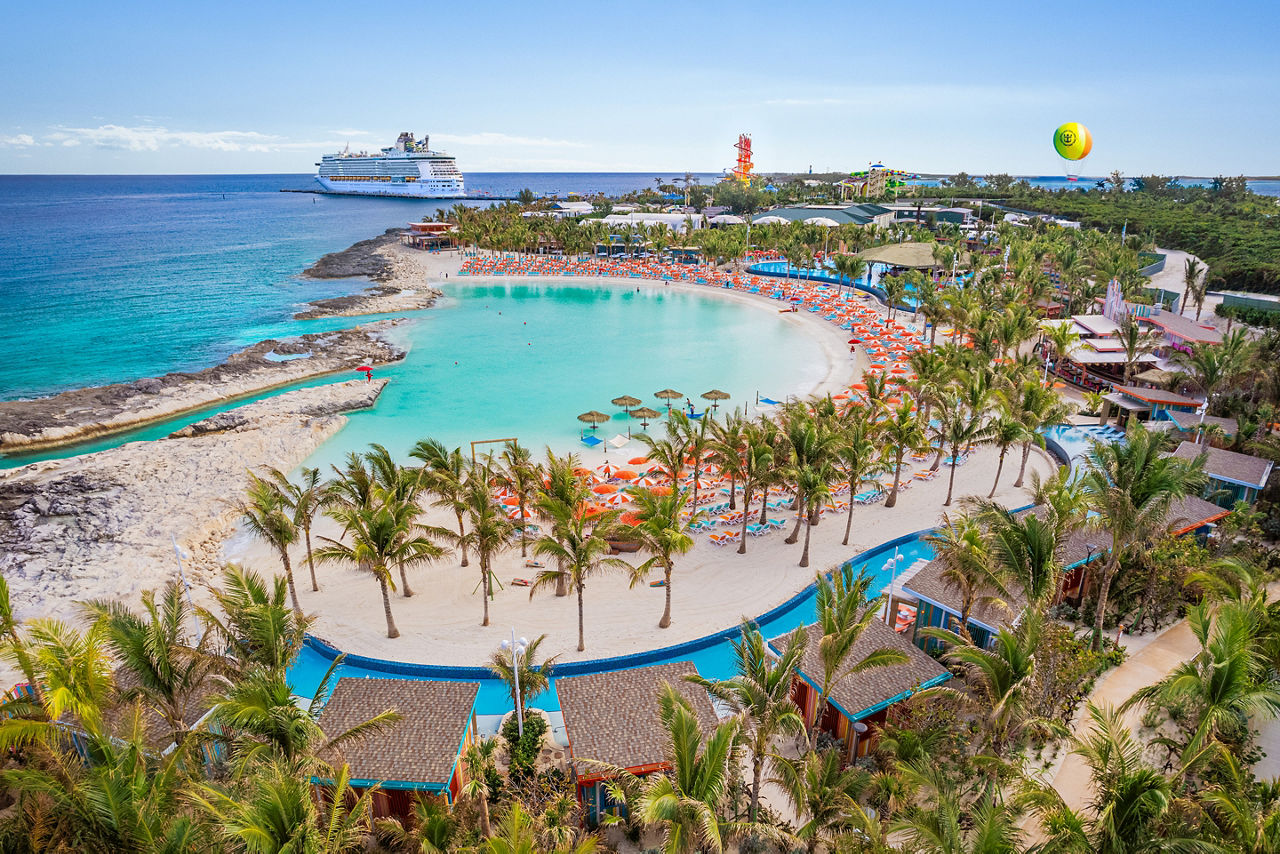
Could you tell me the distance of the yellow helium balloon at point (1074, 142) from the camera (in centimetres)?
5319

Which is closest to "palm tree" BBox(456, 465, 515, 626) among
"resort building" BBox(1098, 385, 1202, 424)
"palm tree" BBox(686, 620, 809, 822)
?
"palm tree" BBox(686, 620, 809, 822)

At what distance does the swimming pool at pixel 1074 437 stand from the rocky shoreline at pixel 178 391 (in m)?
41.0


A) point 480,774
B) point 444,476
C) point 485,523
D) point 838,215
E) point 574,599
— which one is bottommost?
point 574,599

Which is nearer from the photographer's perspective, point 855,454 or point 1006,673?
point 1006,673

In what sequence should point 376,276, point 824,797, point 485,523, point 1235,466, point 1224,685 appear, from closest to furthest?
point 1224,685, point 824,797, point 485,523, point 1235,466, point 376,276

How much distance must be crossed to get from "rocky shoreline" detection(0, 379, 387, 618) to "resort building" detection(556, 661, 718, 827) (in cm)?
1429

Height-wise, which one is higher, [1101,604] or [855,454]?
[855,454]

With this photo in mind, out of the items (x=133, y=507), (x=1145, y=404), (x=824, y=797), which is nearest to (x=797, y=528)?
(x=824, y=797)

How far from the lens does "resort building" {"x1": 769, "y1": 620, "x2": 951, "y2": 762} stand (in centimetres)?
1441

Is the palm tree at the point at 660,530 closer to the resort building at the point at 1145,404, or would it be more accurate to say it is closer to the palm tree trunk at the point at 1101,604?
the palm tree trunk at the point at 1101,604

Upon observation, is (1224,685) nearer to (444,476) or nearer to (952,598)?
(952,598)

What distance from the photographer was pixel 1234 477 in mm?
22672

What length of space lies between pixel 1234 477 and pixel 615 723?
22.6 meters

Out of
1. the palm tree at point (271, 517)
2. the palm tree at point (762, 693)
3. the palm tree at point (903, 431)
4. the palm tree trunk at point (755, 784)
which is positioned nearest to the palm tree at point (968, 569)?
the palm tree at point (762, 693)
